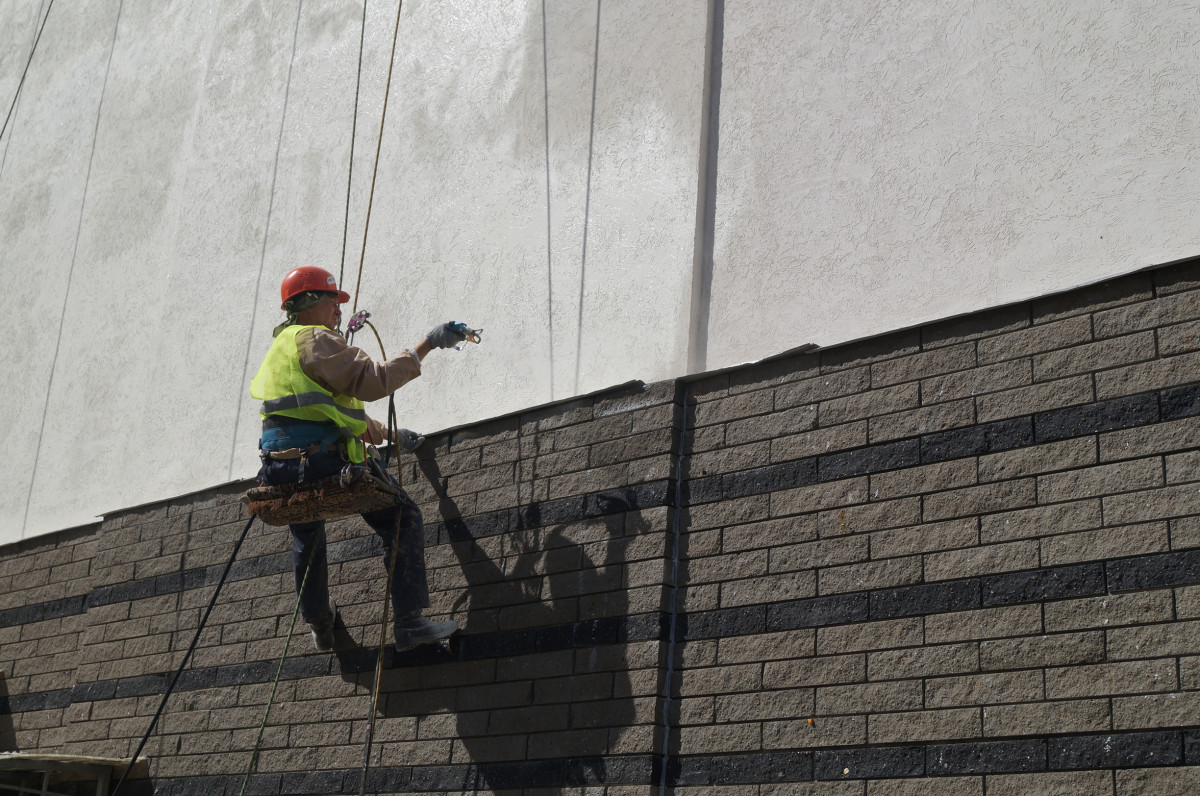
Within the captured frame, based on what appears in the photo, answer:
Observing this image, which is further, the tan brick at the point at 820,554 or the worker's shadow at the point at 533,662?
the worker's shadow at the point at 533,662

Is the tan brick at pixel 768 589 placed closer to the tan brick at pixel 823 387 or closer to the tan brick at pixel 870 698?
the tan brick at pixel 870 698

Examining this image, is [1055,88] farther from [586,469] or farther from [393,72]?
[393,72]

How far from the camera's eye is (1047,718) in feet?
17.2

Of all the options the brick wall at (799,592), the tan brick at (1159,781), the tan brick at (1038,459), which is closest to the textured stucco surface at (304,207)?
the brick wall at (799,592)

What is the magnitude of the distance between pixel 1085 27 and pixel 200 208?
6296mm

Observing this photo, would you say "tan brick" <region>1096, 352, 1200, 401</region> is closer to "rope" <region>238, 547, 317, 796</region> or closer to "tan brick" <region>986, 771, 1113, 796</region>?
"tan brick" <region>986, 771, 1113, 796</region>

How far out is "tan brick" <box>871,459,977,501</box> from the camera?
584 centimetres

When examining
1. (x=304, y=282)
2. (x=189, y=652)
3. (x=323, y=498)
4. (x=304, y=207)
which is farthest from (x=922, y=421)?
(x=304, y=207)

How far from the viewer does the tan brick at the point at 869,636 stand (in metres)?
5.73

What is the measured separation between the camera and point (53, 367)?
10.8 m

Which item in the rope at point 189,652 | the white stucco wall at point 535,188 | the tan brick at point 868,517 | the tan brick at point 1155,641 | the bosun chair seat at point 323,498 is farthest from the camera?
the rope at point 189,652

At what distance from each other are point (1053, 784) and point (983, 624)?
2.20 feet

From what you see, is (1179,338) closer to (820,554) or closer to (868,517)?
(868,517)

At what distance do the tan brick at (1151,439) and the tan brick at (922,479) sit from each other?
56 centimetres
